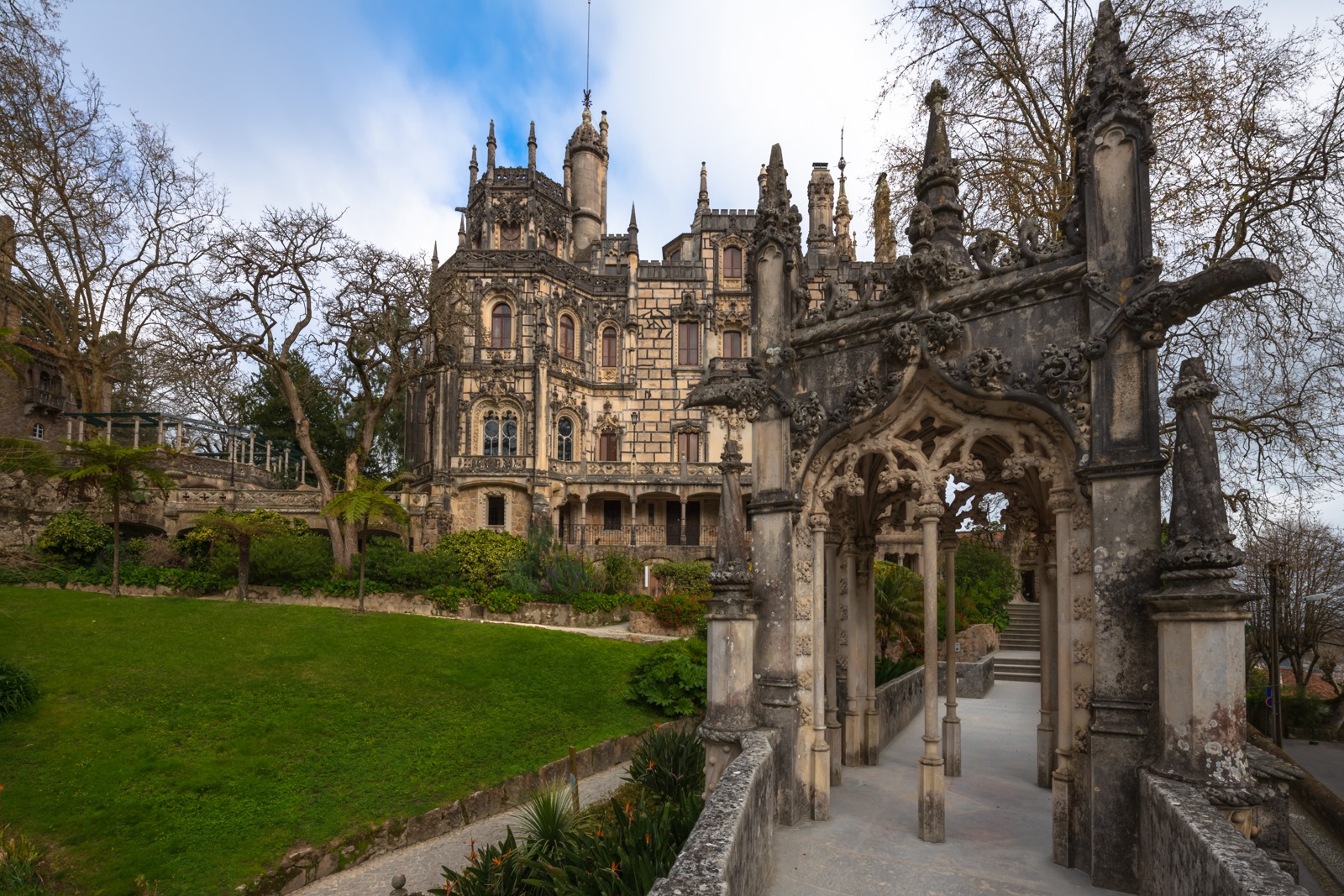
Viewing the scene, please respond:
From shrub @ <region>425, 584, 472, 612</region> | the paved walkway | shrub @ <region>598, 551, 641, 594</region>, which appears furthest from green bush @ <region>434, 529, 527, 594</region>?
the paved walkway

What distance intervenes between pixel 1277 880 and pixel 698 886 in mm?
3076

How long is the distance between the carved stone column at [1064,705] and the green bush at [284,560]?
23.5 metres

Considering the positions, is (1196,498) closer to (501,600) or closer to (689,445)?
(501,600)

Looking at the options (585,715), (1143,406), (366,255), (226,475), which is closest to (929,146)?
(1143,406)

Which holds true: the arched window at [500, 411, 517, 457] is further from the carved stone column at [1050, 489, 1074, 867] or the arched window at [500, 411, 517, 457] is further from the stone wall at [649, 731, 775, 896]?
the carved stone column at [1050, 489, 1074, 867]

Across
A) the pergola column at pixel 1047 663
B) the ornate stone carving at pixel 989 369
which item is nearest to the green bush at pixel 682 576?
the pergola column at pixel 1047 663

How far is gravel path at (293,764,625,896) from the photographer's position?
9.55 m

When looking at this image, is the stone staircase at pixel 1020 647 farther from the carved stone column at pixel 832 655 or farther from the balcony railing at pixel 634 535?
the balcony railing at pixel 634 535

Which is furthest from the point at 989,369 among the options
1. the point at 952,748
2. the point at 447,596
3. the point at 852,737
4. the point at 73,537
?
the point at 73,537

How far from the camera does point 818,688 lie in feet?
27.7

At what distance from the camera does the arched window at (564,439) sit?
38.9 m

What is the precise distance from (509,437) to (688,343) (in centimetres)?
1130

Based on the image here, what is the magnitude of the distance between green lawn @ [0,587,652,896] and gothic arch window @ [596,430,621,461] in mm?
20811

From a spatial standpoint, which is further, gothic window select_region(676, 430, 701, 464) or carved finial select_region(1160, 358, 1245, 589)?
gothic window select_region(676, 430, 701, 464)
